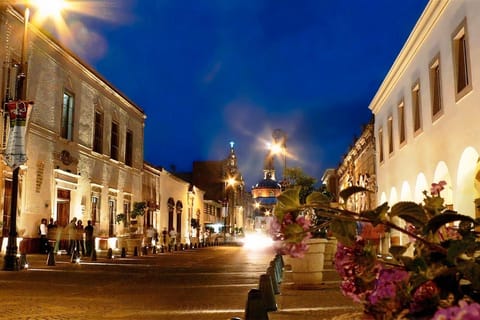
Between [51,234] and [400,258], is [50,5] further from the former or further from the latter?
[400,258]

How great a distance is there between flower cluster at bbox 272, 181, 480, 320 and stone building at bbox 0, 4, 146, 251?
16.8m

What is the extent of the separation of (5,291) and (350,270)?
972 centimetres

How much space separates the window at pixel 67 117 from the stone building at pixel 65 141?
0.05 m

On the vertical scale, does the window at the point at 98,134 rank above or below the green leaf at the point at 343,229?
above

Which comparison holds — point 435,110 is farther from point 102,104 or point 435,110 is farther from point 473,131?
point 102,104

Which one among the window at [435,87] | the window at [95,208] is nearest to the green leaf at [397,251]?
the window at [435,87]

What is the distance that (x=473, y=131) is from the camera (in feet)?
41.6

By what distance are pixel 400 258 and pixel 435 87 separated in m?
14.7

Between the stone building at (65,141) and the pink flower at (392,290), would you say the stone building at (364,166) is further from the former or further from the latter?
the pink flower at (392,290)

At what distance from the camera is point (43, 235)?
2212cm

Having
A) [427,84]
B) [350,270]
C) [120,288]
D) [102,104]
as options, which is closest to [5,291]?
[120,288]

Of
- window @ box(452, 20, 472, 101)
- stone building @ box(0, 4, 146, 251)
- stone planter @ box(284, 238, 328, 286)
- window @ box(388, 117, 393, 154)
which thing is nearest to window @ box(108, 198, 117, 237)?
stone building @ box(0, 4, 146, 251)

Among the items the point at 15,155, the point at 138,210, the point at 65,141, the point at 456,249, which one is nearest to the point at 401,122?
the point at 15,155

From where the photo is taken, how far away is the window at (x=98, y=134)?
3071 cm
